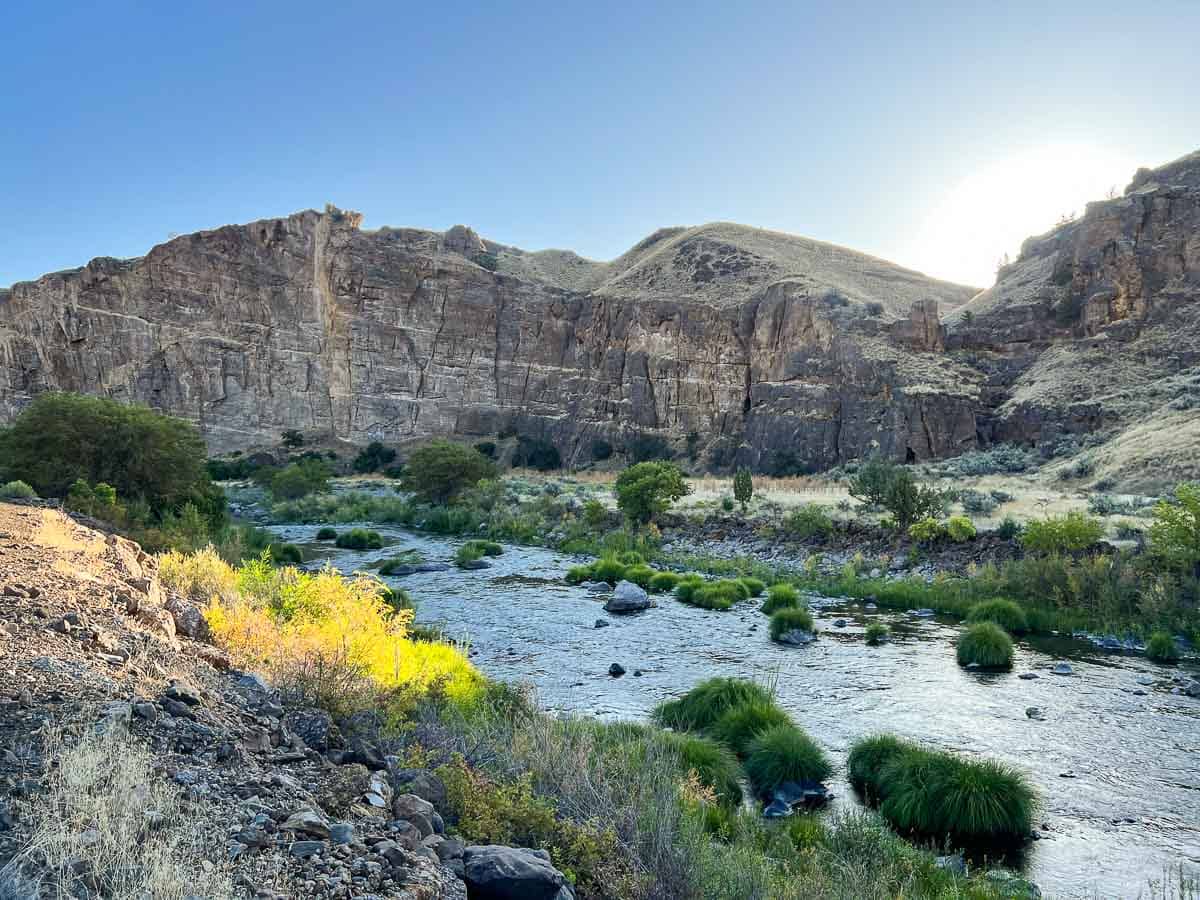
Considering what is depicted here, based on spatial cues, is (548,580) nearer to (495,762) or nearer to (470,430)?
(495,762)

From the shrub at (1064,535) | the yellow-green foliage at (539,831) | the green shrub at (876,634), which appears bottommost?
the green shrub at (876,634)

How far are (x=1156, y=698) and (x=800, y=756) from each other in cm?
666

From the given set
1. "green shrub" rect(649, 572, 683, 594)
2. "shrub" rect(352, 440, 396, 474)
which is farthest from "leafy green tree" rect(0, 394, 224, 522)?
"shrub" rect(352, 440, 396, 474)

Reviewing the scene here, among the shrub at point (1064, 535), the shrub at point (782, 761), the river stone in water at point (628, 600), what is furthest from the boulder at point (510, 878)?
the shrub at point (1064, 535)

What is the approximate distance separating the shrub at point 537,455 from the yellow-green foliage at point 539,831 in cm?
5835

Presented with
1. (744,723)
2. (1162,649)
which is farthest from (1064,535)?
(744,723)

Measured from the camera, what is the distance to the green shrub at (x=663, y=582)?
20141 mm

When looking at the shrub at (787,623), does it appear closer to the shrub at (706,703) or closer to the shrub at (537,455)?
the shrub at (706,703)

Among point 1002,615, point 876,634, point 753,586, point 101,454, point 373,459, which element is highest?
point 101,454

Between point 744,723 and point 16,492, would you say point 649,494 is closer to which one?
point 744,723

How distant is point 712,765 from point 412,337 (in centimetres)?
6793

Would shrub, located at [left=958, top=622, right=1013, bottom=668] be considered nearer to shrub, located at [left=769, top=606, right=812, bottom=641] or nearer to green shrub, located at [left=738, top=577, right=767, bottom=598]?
shrub, located at [left=769, top=606, right=812, bottom=641]

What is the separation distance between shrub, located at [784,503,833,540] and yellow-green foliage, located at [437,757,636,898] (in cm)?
1978

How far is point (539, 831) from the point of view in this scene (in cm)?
485
